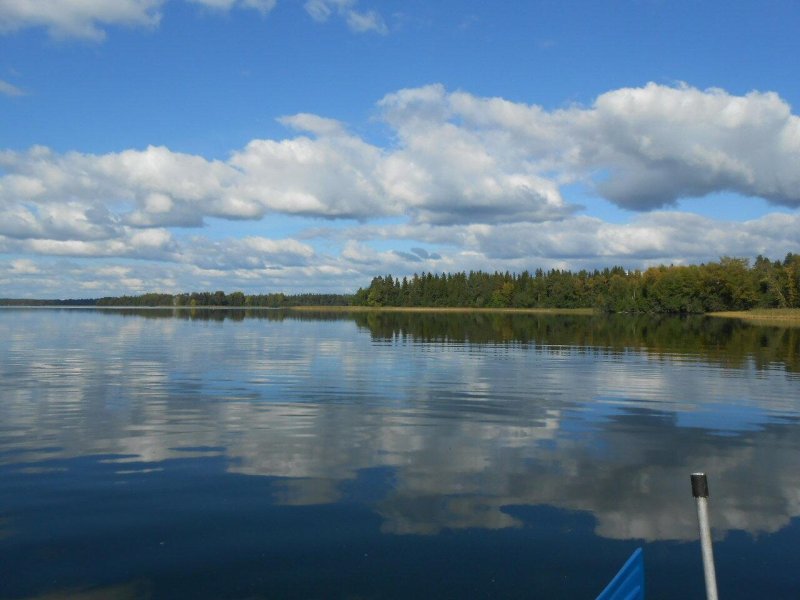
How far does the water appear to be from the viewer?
393 inches

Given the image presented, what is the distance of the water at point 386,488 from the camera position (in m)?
9.99

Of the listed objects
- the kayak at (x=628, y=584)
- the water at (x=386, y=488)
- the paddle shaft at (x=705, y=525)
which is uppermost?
the paddle shaft at (x=705, y=525)

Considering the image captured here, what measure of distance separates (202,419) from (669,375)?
2477 centimetres

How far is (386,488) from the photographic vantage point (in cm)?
1415

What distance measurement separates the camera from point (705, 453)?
17.7 metres

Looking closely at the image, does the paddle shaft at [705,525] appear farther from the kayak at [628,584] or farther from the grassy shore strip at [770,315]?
the grassy shore strip at [770,315]

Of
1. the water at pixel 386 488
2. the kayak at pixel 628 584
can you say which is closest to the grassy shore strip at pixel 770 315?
the water at pixel 386 488

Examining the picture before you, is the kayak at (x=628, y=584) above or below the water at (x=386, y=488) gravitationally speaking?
above

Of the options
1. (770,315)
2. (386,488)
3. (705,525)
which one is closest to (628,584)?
(705,525)

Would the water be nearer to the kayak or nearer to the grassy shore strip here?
the kayak

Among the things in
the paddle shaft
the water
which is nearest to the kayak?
the paddle shaft

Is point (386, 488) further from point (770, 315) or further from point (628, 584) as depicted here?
point (770, 315)

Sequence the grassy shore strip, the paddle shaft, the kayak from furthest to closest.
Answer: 1. the grassy shore strip
2. the kayak
3. the paddle shaft

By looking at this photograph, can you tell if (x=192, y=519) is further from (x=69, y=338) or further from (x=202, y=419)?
(x=69, y=338)
